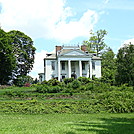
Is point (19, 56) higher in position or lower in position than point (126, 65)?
higher

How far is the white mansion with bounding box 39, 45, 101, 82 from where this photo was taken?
48.6 meters

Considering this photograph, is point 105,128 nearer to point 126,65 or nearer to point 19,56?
point 126,65

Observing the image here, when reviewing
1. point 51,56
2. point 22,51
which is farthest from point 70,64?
point 22,51

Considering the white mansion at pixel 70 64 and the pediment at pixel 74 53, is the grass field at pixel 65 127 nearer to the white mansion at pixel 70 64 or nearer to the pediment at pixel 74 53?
the white mansion at pixel 70 64

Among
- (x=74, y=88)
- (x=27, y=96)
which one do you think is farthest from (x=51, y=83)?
(x=27, y=96)

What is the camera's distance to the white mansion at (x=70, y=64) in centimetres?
4859

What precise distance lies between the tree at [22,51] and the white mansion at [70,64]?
4.27 meters

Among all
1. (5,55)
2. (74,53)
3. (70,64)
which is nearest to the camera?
(5,55)

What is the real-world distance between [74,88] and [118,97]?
35.5 feet

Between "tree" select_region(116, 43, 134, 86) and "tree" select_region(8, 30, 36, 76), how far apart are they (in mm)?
22575

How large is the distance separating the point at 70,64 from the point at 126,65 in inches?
684

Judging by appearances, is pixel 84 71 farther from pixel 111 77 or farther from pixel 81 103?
pixel 81 103

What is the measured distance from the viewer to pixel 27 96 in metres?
23.3

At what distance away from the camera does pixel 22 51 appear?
1987 inches
